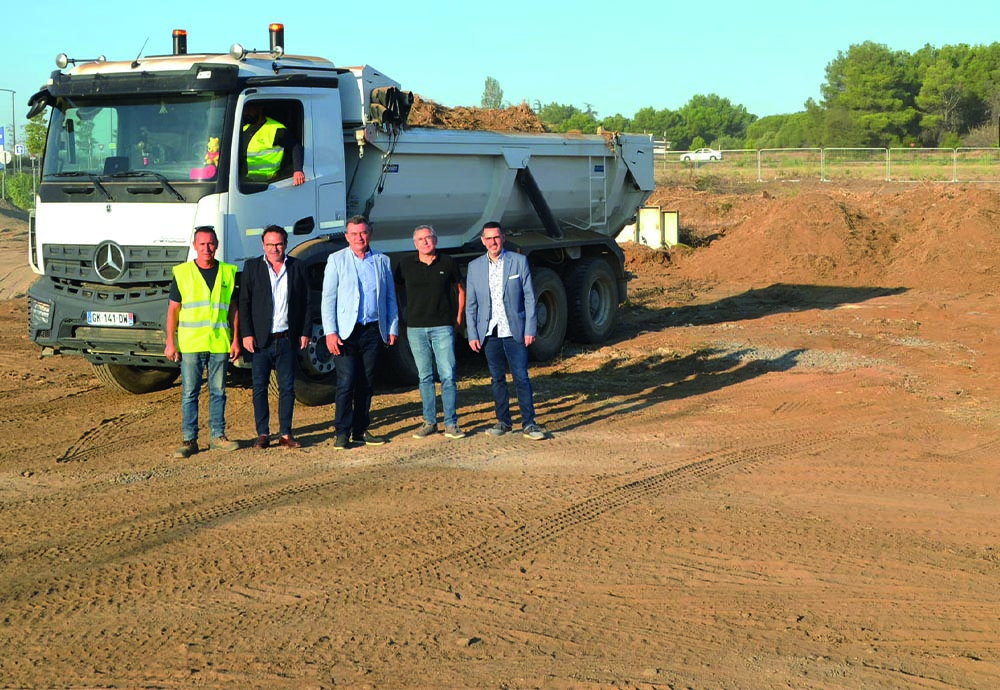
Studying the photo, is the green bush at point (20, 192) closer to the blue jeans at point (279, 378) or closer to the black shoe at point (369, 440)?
the blue jeans at point (279, 378)

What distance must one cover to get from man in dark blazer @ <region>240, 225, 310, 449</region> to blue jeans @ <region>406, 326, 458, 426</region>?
37.8 inches

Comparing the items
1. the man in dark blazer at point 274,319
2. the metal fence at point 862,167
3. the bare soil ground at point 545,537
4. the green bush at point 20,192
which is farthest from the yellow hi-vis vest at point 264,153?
the green bush at point 20,192

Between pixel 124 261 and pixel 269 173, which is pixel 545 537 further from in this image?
pixel 124 261

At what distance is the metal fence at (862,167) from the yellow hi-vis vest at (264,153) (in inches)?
1362

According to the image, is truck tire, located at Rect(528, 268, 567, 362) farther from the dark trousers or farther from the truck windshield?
the truck windshield

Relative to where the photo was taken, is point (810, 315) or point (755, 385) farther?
point (810, 315)

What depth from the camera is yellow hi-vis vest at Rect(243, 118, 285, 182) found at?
10633mm

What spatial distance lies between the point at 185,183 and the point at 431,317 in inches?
98.8

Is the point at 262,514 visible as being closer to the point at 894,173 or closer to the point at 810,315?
the point at 810,315

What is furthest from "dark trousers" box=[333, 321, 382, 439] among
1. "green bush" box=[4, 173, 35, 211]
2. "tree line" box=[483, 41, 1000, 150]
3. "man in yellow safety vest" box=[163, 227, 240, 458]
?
"tree line" box=[483, 41, 1000, 150]

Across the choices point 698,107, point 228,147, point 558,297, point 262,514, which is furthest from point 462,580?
point 698,107

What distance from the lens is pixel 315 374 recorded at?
11.4 m

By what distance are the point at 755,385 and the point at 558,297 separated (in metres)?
3.20

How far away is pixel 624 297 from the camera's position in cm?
1634
